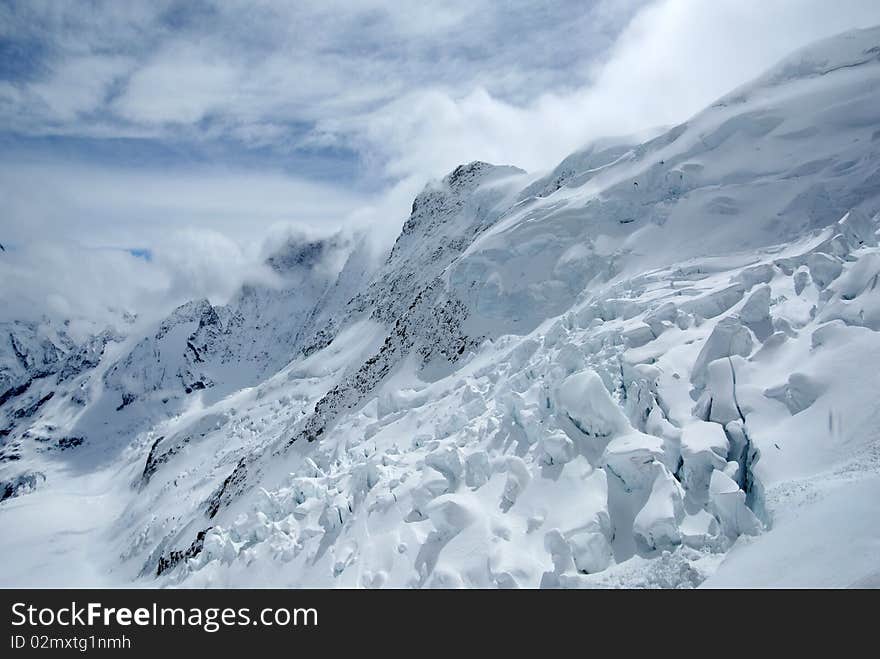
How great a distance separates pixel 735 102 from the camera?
34.4 meters

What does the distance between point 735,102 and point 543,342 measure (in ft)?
78.2

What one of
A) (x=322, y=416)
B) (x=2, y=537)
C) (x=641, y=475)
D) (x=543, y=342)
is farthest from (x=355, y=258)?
(x=641, y=475)

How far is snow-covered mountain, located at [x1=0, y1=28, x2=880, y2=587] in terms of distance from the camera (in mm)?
10617

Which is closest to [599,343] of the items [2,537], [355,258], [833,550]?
[833,550]

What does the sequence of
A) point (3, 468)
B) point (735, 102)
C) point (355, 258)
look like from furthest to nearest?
point (355, 258), point (3, 468), point (735, 102)

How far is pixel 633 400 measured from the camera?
49.3 feet

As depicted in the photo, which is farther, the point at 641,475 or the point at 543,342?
the point at 543,342

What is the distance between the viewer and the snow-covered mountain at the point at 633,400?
10.6 meters
